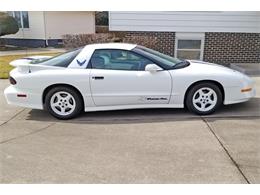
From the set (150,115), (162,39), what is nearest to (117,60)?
(150,115)

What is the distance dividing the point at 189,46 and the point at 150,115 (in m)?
5.39

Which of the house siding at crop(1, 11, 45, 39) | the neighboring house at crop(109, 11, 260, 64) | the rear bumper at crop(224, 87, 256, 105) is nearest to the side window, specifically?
the rear bumper at crop(224, 87, 256, 105)

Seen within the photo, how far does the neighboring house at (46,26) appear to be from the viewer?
19.2m

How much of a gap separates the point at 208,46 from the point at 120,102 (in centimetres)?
568

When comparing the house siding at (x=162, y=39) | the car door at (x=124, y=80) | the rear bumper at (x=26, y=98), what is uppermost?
the house siding at (x=162, y=39)

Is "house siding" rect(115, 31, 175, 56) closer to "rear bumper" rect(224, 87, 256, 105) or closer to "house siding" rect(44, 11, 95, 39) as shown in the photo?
"rear bumper" rect(224, 87, 256, 105)

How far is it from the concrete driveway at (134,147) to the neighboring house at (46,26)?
15287 mm

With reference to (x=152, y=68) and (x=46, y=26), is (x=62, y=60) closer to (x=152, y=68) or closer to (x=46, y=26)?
(x=152, y=68)

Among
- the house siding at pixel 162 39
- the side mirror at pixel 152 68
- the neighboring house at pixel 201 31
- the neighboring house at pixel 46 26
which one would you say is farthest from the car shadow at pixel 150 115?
the neighboring house at pixel 46 26

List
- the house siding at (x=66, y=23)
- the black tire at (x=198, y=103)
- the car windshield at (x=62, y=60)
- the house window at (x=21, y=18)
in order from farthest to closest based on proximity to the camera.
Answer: the house window at (x=21, y=18), the house siding at (x=66, y=23), the car windshield at (x=62, y=60), the black tire at (x=198, y=103)

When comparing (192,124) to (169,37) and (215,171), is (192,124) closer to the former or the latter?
(215,171)

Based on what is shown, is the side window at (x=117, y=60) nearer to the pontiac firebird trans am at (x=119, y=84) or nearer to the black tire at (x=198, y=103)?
the pontiac firebird trans am at (x=119, y=84)

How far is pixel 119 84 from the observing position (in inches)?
191
